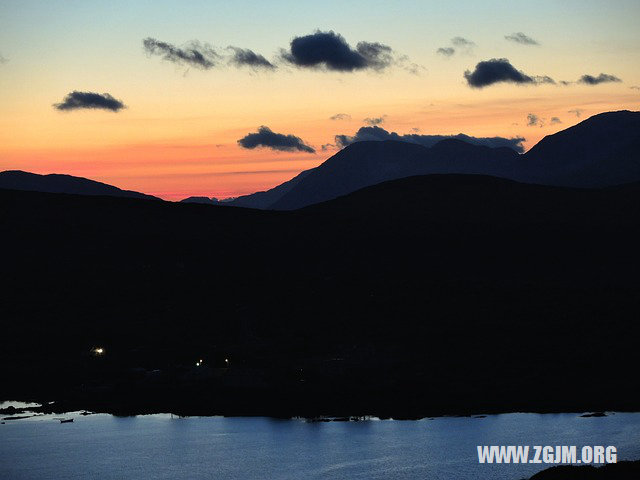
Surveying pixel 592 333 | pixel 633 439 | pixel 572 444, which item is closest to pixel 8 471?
pixel 572 444

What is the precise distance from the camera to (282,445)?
11931 centimetres

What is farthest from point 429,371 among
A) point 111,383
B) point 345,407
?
point 111,383

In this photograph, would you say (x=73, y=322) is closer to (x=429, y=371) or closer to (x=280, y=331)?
(x=280, y=331)

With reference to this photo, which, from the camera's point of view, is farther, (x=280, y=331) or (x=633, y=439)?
(x=280, y=331)

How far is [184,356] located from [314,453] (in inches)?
2194

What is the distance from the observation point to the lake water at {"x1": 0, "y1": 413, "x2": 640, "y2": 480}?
351 feet

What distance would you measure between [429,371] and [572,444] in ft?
149

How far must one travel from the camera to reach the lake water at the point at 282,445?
10706cm

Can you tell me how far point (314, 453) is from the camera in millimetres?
114500

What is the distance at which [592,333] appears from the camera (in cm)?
17800

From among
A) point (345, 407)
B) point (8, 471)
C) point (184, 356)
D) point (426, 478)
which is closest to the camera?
point (426, 478)

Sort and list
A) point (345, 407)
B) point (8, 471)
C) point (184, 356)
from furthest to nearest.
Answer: point (184, 356) → point (345, 407) → point (8, 471)

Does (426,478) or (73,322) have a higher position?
(73,322)

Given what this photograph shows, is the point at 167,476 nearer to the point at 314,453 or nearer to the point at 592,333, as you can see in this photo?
the point at 314,453
